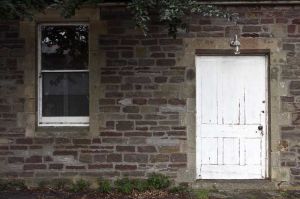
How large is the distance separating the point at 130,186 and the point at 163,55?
91.3 inches

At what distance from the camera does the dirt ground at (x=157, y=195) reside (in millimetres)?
8047

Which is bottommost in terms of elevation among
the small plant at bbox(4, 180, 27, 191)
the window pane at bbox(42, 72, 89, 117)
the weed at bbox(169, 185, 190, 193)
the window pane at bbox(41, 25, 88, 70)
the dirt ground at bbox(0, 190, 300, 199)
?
the dirt ground at bbox(0, 190, 300, 199)

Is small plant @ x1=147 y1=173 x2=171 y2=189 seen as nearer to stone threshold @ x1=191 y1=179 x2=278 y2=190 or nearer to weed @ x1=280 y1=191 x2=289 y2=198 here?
stone threshold @ x1=191 y1=179 x2=278 y2=190

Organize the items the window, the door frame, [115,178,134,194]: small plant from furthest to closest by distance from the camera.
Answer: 1. the window
2. the door frame
3. [115,178,134,194]: small plant

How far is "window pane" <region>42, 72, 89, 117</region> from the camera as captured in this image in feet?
28.7

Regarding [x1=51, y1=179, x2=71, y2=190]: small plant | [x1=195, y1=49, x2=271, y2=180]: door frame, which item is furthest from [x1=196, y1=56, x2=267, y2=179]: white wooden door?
[x1=51, y1=179, x2=71, y2=190]: small plant

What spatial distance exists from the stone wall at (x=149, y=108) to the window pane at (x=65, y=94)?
28 cm

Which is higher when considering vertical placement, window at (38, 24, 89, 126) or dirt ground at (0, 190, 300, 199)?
window at (38, 24, 89, 126)

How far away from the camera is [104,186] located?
8.37m

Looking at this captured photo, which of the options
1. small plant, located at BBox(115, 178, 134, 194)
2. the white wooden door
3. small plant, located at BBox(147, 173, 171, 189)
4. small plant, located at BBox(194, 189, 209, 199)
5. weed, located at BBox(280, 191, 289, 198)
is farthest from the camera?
the white wooden door

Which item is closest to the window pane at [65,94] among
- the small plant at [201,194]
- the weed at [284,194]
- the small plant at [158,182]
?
the small plant at [158,182]

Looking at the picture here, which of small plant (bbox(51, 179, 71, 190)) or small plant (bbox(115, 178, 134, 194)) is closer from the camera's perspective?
small plant (bbox(115, 178, 134, 194))

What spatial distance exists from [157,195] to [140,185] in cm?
37

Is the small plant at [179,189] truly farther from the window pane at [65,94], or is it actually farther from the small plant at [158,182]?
the window pane at [65,94]
